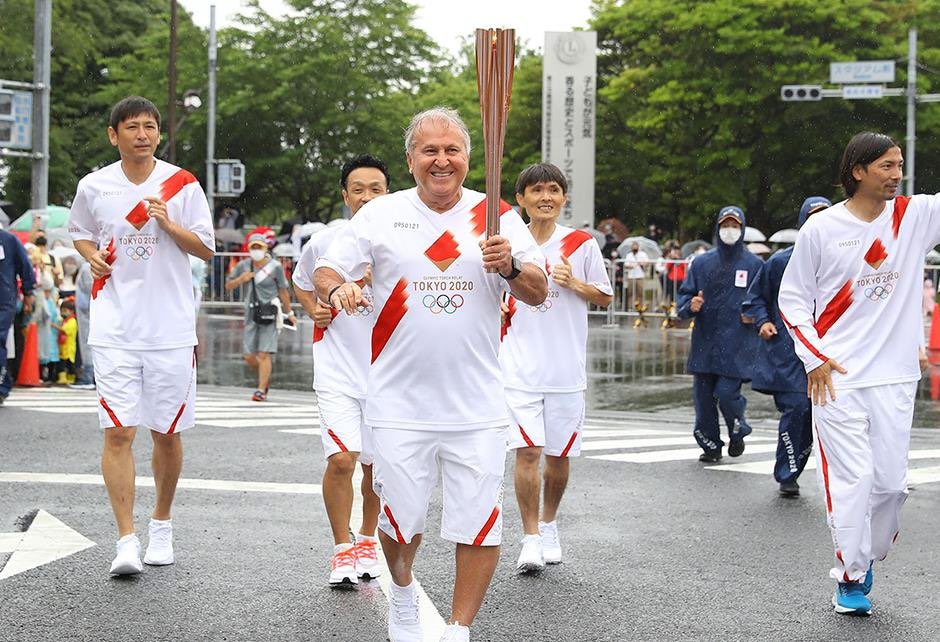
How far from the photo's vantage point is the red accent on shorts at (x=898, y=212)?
604 centimetres

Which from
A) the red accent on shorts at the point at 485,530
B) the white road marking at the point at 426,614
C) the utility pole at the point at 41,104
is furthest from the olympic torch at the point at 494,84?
the utility pole at the point at 41,104

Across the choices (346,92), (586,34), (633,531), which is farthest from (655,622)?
(346,92)

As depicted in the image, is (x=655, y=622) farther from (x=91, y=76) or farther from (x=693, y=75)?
(x=91, y=76)

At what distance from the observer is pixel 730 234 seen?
35.4 feet

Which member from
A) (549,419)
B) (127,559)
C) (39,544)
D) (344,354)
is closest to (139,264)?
(344,354)

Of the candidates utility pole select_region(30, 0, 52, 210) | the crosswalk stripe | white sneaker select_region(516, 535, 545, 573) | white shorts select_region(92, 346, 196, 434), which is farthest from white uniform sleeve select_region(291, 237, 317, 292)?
utility pole select_region(30, 0, 52, 210)

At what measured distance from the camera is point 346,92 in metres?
49.8

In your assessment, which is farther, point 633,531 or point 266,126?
point 266,126

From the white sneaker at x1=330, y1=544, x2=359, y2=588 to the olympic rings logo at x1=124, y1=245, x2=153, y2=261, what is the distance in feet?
5.26

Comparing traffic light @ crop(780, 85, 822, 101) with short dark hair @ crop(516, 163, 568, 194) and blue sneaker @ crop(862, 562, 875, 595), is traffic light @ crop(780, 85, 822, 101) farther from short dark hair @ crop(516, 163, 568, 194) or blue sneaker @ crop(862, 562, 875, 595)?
blue sneaker @ crop(862, 562, 875, 595)

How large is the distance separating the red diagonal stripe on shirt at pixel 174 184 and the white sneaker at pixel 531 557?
89.0 inches

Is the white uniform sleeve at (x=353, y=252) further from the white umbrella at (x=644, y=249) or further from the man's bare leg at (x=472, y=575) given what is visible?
the white umbrella at (x=644, y=249)

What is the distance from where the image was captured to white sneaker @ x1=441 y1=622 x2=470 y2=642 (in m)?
4.88

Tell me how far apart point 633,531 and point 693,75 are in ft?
123
